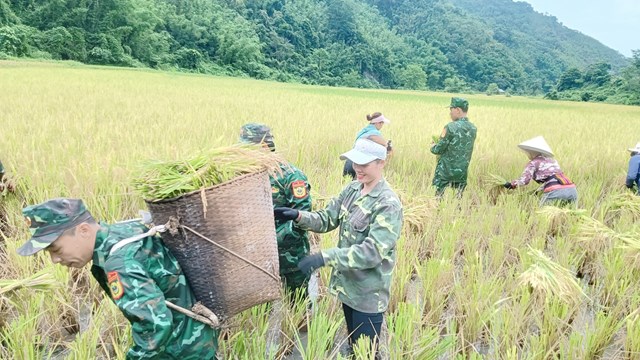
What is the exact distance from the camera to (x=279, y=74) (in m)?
44.8

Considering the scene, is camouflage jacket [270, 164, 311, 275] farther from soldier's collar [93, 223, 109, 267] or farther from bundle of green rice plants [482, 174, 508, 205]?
bundle of green rice plants [482, 174, 508, 205]

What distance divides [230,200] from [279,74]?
146 feet

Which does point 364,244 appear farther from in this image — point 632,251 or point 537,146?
point 537,146

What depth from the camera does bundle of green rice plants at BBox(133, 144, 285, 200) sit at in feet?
5.11

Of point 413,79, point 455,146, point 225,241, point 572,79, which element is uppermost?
point 225,241

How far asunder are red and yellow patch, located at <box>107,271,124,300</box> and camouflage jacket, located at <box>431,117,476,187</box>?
3914 mm

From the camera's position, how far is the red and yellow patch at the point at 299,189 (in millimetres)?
2436

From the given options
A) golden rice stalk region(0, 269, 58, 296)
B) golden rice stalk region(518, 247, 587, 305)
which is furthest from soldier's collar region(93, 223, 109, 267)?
golden rice stalk region(518, 247, 587, 305)

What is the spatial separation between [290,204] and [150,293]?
115 centimetres

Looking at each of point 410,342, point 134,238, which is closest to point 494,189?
point 410,342

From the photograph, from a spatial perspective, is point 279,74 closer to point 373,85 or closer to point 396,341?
point 373,85

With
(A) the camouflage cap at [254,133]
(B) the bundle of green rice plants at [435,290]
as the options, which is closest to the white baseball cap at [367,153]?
(A) the camouflage cap at [254,133]

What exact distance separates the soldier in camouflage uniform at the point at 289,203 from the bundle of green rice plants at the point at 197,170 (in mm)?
593

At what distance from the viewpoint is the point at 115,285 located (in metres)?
1.41
